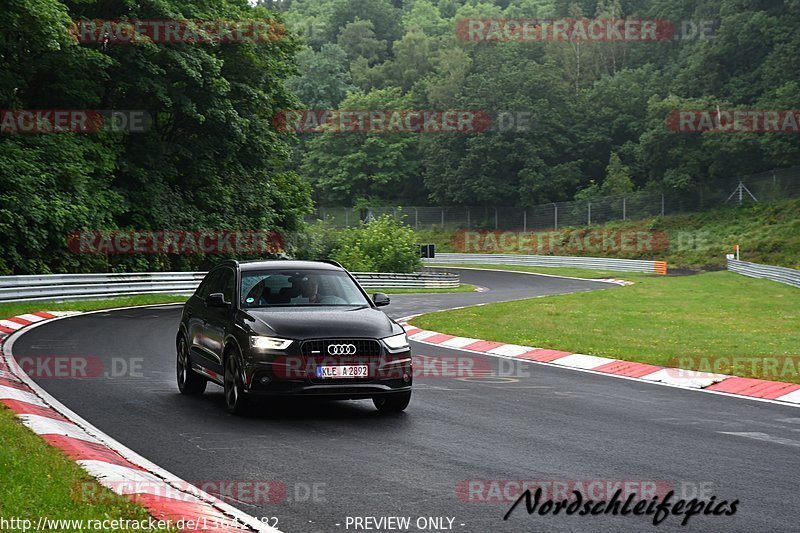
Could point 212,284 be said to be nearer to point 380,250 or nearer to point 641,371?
point 641,371

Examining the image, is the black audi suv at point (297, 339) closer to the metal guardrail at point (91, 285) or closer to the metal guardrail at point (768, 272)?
the metal guardrail at point (91, 285)

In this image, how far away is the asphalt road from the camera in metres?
6.87

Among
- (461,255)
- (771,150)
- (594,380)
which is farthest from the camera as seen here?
(461,255)

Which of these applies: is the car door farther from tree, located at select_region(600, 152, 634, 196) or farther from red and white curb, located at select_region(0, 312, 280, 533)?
tree, located at select_region(600, 152, 634, 196)

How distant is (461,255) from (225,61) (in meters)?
46.4

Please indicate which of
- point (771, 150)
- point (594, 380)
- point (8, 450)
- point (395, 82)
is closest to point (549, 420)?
point (594, 380)

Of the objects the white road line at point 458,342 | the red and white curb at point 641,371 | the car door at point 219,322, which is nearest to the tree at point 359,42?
the white road line at point 458,342

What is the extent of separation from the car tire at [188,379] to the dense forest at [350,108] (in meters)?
18.9

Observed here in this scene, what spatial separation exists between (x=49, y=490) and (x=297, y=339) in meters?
4.23

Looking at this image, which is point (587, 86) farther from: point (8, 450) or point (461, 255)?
point (8, 450)

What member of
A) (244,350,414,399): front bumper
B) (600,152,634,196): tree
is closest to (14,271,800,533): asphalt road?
(244,350,414,399): front bumper

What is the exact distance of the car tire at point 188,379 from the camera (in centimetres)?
1268

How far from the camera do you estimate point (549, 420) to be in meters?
10.9

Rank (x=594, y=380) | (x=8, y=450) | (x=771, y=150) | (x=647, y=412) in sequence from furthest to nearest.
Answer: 1. (x=771, y=150)
2. (x=594, y=380)
3. (x=647, y=412)
4. (x=8, y=450)
